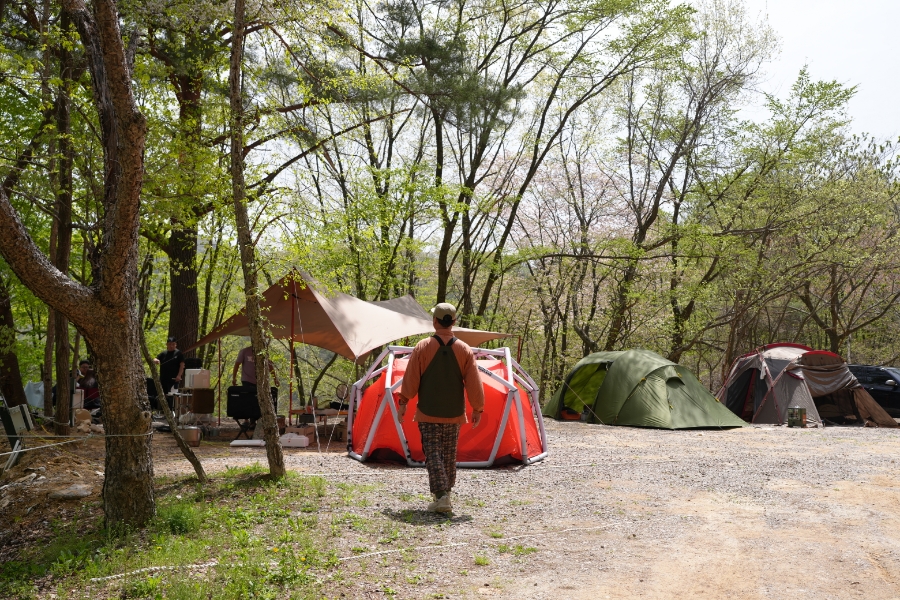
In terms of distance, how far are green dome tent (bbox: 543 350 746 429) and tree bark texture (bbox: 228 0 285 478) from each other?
300 inches

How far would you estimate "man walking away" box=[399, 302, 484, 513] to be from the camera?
5.19 m

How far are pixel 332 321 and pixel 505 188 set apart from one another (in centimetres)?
1121

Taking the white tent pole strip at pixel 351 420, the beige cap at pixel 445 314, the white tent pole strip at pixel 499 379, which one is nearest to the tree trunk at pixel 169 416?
the beige cap at pixel 445 314

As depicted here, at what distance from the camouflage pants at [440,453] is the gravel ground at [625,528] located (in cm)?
23

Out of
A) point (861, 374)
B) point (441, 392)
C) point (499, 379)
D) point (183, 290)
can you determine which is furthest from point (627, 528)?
point (861, 374)

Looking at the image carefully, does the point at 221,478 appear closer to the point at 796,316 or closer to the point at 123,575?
the point at 123,575

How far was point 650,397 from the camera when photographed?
12266mm

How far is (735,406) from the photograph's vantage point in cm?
1406

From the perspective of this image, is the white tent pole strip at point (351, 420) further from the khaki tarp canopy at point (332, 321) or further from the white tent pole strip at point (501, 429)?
the white tent pole strip at point (501, 429)

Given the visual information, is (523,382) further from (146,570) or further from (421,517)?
(146,570)

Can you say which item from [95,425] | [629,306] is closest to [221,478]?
[95,425]

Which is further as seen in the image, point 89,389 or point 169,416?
point 89,389

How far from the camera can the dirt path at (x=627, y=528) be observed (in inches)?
141

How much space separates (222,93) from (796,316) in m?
21.0
